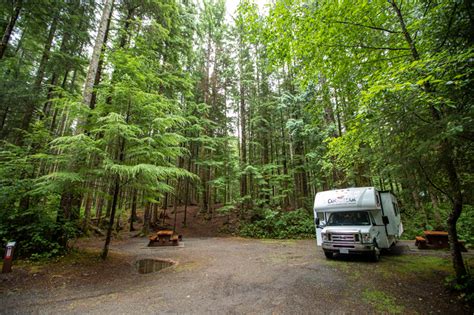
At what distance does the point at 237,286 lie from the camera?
209 inches

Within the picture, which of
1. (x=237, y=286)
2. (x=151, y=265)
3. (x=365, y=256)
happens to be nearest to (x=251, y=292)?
(x=237, y=286)

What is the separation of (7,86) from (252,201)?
17679mm

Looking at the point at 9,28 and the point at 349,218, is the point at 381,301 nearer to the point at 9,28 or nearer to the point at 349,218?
the point at 349,218

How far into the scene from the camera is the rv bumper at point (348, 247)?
7074 mm

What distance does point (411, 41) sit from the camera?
4.75 metres

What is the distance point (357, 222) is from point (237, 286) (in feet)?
18.3

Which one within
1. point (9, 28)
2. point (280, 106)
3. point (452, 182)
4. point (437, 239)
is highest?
point (280, 106)

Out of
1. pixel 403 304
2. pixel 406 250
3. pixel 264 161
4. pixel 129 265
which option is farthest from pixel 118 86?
pixel 264 161

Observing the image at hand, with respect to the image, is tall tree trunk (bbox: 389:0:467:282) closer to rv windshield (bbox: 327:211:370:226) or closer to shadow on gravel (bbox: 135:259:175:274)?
rv windshield (bbox: 327:211:370:226)

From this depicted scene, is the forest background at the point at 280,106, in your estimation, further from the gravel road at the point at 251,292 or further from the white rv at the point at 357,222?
the gravel road at the point at 251,292

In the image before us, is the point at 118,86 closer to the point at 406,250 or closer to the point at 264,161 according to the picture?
the point at 406,250

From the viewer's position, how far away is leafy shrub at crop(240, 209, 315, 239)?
14.4 m

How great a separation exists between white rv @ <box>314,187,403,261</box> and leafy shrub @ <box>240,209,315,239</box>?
19.5 feet

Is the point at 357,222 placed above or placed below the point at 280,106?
below
